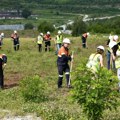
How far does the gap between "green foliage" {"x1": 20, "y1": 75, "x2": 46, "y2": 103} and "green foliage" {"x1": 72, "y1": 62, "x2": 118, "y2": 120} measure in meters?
3.77

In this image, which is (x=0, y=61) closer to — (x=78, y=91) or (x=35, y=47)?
(x=78, y=91)

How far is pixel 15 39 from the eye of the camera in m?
32.7

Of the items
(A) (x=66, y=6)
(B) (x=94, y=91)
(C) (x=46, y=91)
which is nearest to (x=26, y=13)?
(A) (x=66, y=6)

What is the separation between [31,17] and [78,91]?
14965cm

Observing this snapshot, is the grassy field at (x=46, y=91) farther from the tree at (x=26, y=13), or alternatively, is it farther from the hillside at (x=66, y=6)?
the hillside at (x=66, y=6)

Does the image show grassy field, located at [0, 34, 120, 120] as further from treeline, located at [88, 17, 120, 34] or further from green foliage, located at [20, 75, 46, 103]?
treeline, located at [88, 17, 120, 34]

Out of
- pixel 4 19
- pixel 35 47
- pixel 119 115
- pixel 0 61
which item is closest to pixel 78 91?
pixel 119 115

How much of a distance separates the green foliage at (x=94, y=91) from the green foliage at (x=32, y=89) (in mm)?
3775

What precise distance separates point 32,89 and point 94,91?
13.8 feet

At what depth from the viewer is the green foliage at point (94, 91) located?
30.2 ft

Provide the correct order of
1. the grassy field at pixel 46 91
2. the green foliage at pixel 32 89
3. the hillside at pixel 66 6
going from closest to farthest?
the grassy field at pixel 46 91
the green foliage at pixel 32 89
the hillside at pixel 66 6

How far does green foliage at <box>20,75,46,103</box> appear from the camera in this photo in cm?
1312

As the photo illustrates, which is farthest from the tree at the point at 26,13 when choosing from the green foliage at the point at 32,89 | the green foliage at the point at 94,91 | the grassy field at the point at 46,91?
the green foliage at the point at 94,91

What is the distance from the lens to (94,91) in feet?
30.2
